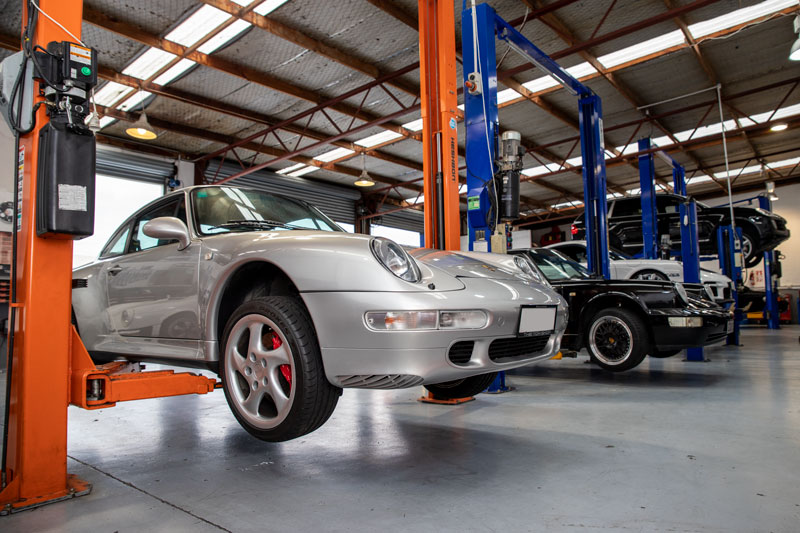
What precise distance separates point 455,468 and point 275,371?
2.79 ft

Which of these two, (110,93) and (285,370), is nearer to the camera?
(285,370)

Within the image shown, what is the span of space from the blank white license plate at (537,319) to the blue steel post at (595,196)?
369 centimetres

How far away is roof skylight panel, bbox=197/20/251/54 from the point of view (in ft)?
24.0

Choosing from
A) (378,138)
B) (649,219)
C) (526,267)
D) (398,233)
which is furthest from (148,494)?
(398,233)

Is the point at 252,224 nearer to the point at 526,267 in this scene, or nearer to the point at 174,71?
the point at 526,267

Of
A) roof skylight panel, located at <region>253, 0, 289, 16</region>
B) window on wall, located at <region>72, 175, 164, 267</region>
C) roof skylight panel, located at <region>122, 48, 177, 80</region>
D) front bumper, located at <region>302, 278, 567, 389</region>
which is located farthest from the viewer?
window on wall, located at <region>72, 175, 164, 267</region>

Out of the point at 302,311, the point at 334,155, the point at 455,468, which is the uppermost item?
the point at 334,155

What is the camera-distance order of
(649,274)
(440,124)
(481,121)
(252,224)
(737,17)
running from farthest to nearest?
(649,274), (737,17), (481,121), (440,124), (252,224)

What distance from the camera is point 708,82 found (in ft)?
33.3

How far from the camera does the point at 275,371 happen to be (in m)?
2.10

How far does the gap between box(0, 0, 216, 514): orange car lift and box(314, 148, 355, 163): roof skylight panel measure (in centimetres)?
1111

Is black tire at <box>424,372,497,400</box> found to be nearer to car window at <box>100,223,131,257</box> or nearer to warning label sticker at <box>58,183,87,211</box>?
warning label sticker at <box>58,183,87,211</box>

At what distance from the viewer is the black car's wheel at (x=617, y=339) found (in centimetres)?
460

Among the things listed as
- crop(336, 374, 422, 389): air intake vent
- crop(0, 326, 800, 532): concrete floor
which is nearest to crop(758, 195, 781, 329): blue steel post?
crop(0, 326, 800, 532): concrete floor
